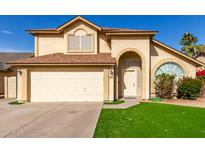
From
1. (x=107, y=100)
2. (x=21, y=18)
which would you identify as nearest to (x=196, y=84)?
(x=107, y=100)

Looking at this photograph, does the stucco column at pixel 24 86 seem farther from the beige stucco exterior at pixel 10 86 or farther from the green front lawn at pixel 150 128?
the green front lawn at pixel 150 128

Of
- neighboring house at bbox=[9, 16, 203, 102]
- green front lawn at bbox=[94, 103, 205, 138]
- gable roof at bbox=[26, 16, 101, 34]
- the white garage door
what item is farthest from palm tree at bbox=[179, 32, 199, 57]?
green front lawn at bbox=[94, 103, 205, 138]

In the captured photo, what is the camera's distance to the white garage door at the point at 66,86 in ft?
41.1

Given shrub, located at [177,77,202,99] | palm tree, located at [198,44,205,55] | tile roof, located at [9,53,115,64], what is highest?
palm tree, located at [198,44,205,55]

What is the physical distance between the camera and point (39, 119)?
7.32 m

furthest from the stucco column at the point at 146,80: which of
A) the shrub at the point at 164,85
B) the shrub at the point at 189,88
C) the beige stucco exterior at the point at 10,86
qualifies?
the beige stucco exterior at the point at 10,86

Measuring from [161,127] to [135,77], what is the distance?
850 centimetres

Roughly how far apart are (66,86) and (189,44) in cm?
3567

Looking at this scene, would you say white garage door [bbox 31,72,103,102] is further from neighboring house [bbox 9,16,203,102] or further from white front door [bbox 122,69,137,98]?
white front door [bbox 122,69,137,98]

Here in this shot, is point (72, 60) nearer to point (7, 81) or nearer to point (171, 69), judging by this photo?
point (7, 81)

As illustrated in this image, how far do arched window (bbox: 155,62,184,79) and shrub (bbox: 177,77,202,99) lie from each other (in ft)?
2.96

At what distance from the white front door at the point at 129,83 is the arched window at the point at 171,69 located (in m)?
2.11

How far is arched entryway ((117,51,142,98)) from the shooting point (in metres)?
14.2
